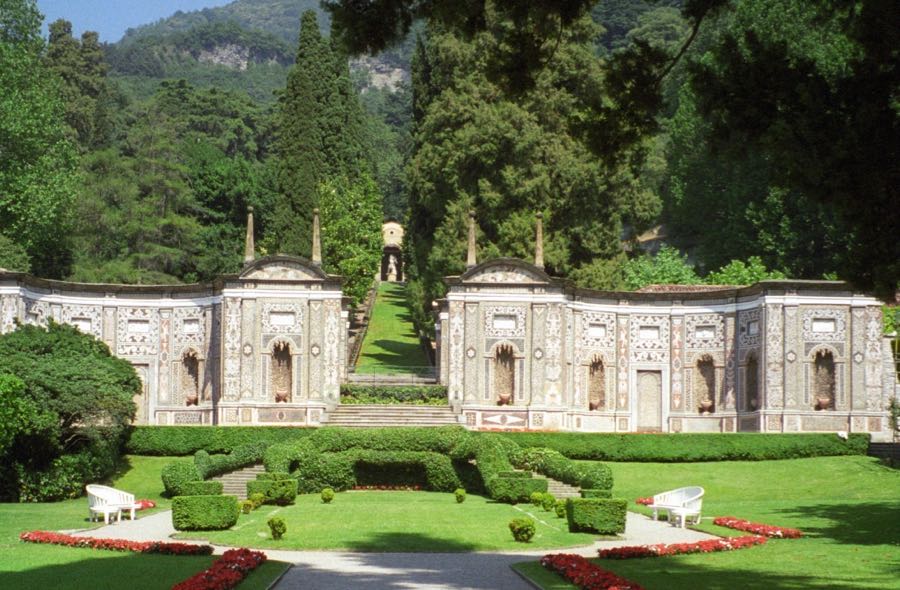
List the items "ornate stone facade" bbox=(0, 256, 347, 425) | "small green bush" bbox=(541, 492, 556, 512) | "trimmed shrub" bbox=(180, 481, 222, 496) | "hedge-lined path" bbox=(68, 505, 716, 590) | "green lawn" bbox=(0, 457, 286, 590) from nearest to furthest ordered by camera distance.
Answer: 1. "green lawn" bbox=(0, 457, 286, 590)
2. "hedge-lined path" bbox=(68, 505, 716, 590)
3. "trimmed shrub" bbox=(180, 481, 222, 496)
4. "small green bush" bbox=(541, 492, 556, 512)
5. "ornate stone facade" bbox=(0, 256, 347, 425)

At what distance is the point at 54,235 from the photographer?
67500 mm

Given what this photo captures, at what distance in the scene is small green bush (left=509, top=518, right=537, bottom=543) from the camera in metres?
28.3

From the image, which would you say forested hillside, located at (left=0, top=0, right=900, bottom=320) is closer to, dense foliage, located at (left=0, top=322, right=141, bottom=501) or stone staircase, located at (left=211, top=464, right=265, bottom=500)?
stone staircase, located at (left=211, top=464, right=265, bottom=500)

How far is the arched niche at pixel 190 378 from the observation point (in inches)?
2168

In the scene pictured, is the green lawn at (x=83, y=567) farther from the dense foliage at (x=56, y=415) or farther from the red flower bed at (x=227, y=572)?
the dense foliage at (x=56, y=415)

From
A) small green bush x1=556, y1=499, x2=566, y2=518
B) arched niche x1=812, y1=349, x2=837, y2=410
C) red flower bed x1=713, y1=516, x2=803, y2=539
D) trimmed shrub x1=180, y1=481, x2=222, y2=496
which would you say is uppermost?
arched niche x1=812, y1=349, x2=837, y2=410

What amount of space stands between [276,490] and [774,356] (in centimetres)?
2158

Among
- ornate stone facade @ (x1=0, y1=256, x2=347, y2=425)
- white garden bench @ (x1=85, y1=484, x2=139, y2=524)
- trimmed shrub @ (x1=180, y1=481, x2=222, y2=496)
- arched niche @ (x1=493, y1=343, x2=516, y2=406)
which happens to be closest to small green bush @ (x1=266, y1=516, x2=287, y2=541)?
trimmed shrub @ (x1=180, y1=481, x2=222, y2=496)

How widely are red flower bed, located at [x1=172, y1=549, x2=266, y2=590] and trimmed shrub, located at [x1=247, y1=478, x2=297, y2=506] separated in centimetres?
1323

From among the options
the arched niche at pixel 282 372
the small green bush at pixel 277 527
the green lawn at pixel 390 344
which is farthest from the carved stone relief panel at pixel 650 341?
the small green bush at pixel 277 527

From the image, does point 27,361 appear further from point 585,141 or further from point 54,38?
point 54,38

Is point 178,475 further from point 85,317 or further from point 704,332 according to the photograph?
point 704,332

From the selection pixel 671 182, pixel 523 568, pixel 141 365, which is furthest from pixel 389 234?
pixel 523 568

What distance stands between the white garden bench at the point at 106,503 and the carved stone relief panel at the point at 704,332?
26.6 m
